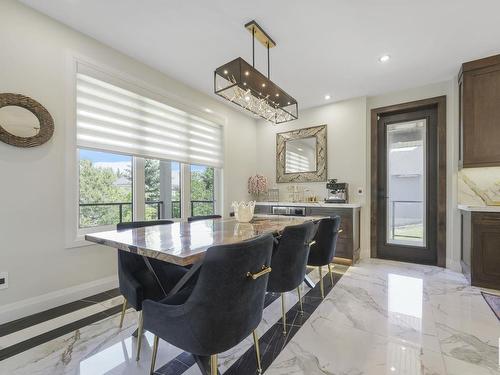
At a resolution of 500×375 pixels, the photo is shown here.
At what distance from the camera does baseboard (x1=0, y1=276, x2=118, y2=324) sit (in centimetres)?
207

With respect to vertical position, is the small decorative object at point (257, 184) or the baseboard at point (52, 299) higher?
the small decorative object at point (257, 184)

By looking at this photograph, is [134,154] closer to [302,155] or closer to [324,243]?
[324,243]

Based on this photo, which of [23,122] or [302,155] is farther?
[302,155]

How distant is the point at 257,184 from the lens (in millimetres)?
4816

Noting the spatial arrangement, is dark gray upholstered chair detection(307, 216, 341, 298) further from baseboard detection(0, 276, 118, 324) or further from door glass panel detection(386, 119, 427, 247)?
baseboard detection(0, 276, 118, 324)

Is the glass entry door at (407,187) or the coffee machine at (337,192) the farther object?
the coffee machine at (337,192)

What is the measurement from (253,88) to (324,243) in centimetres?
167

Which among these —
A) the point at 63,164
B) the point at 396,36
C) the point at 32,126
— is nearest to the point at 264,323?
the point at 63,164

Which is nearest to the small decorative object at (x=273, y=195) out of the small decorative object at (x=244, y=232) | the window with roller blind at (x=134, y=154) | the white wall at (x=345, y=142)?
the white wall at (x=345, y=142)

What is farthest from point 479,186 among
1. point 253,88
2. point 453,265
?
point 253,88

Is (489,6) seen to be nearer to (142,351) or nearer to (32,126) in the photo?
(142,351)

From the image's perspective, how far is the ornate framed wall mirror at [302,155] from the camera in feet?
14.7

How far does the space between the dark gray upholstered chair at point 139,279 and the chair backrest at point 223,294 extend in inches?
27.7

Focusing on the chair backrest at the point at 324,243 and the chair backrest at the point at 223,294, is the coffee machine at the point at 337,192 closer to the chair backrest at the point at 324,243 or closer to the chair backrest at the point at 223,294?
the chair backrest at the point at 324,243
